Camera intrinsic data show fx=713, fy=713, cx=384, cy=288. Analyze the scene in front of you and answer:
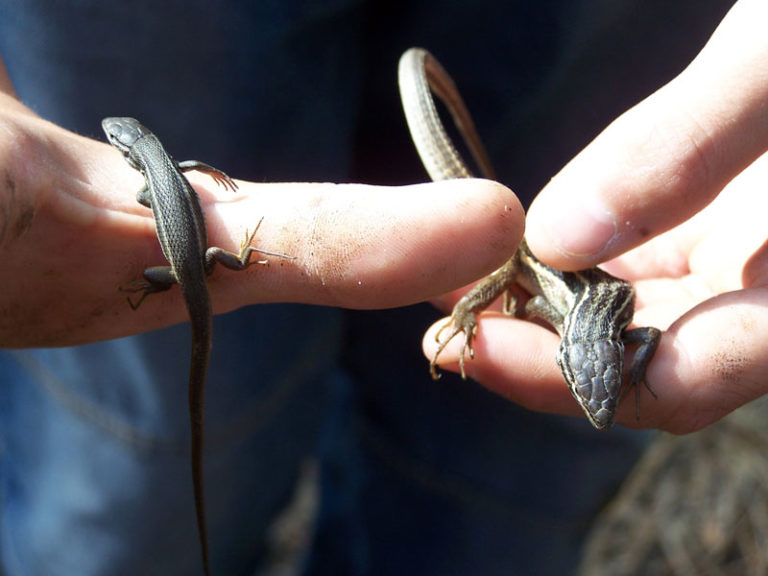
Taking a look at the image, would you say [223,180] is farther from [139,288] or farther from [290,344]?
[290,344]

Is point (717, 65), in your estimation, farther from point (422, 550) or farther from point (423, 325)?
point (422, 550)

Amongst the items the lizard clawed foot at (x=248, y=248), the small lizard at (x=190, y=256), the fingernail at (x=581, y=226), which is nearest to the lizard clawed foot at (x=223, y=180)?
the small lizard at (x=190, y=256)

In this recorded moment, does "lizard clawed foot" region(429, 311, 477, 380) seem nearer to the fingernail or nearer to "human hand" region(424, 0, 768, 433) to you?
"human hand" region(424, 0, 768, 433)

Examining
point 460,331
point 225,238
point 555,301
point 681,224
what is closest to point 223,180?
point 225,238

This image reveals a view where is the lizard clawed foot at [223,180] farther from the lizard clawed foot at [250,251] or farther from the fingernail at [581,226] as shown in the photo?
the fingernail at [581,226]

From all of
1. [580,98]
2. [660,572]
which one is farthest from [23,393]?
[660,572]
